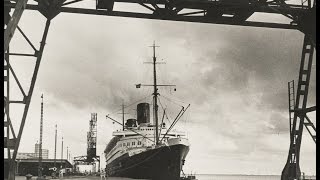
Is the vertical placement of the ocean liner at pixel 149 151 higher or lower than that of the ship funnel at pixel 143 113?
lower

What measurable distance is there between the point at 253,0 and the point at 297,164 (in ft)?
21.4

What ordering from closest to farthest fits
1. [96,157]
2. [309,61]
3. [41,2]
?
[41,2], [309,61], [96,157]

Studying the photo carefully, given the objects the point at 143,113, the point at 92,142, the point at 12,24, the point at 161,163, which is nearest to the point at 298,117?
the point at 12,24

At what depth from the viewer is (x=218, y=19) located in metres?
13.7

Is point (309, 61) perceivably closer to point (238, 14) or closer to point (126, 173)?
point (238, 14)

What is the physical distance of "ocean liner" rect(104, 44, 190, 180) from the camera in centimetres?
4438

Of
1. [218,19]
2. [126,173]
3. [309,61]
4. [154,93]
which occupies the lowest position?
[126,173]

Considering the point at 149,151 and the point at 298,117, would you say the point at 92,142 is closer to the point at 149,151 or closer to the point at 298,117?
the point at 149,151

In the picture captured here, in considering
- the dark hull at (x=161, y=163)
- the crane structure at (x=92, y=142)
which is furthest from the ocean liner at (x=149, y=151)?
the crane structure at (x=92, y=142)

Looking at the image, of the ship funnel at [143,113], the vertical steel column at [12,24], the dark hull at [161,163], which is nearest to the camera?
the vertical steel column at [12,24]

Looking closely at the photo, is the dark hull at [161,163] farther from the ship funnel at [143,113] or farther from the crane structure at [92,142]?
the crane structure at [92,142]

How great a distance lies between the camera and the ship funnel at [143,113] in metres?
54.2
